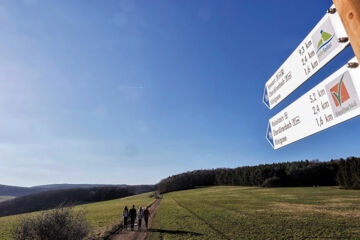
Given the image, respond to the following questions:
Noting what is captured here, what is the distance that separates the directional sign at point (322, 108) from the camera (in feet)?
6.72

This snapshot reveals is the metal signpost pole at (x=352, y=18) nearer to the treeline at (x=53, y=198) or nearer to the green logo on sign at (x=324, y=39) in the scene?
the green logo on sign at (x=324, y=39)

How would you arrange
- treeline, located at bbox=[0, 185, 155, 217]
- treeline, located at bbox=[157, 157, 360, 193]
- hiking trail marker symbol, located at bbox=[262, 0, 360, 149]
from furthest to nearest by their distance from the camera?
treeline, located at bbox=[0, 185, 155, 217] < treeline, located at bbox=[157, 157, 360, 193] < hiking trail marker symbol, located at bbox=[262, 0, 360, 149]

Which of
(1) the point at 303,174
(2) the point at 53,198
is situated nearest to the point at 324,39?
(1) the point at 303,174

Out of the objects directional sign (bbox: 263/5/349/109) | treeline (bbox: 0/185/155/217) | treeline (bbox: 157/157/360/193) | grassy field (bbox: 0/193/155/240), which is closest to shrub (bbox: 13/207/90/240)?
grassy field (bbox: 0/193/155/240)

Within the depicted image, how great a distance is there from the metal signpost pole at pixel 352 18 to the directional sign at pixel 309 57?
0.44 meters

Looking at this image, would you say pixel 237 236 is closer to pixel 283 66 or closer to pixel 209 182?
pixel 283 66

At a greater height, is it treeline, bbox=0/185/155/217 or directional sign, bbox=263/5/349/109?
directional sign, bbox=263/5/349/109

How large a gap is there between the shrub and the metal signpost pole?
1436cm

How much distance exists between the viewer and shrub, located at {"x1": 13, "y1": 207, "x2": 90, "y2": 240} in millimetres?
10298

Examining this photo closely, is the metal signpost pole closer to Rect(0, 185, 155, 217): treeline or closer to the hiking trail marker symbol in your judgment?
the hiking trail marker symbol

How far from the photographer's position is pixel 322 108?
8.21 ft

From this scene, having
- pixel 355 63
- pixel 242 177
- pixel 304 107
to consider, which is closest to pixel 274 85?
pixel 304 107

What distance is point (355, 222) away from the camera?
61.0ft

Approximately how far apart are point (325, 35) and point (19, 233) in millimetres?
14691
